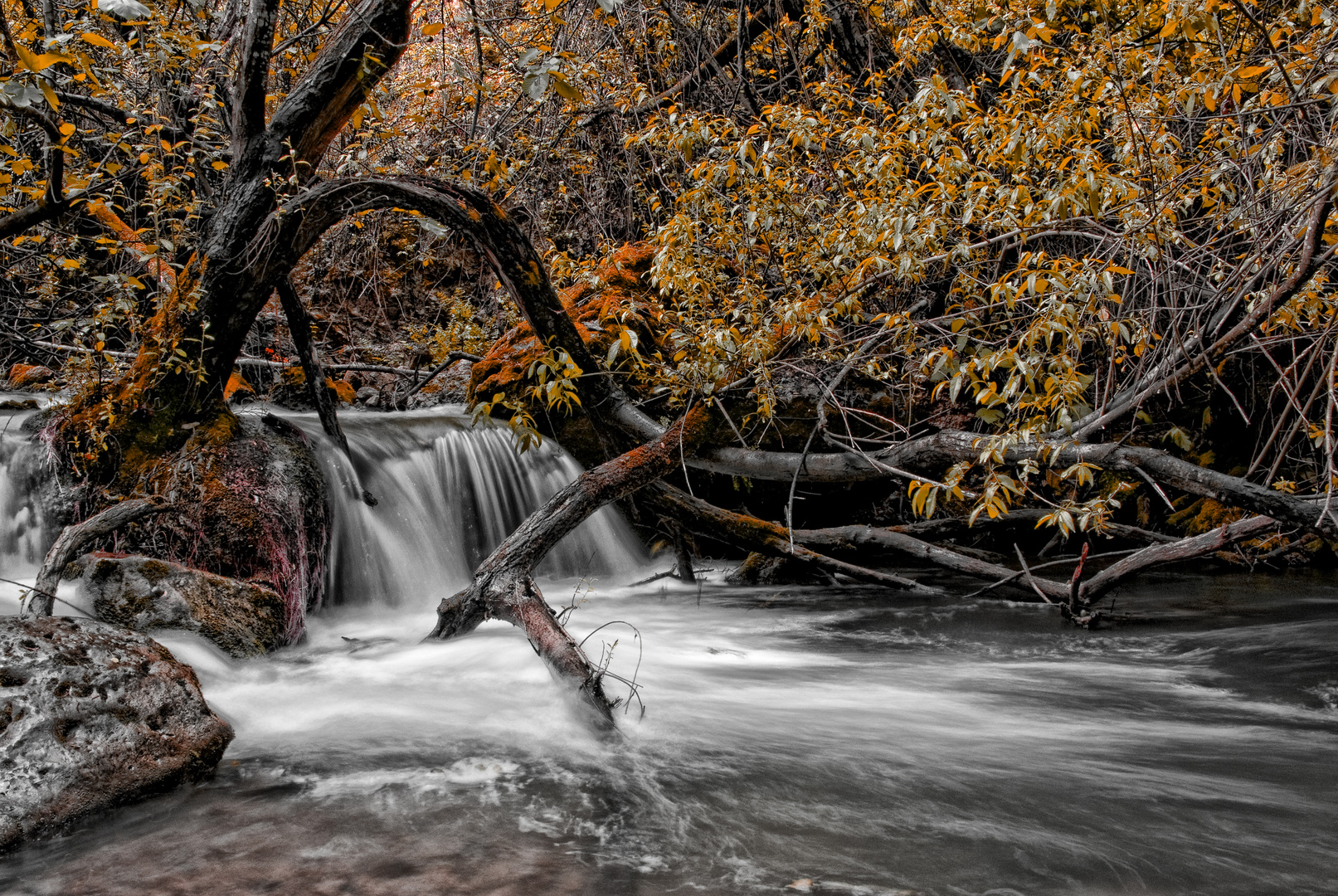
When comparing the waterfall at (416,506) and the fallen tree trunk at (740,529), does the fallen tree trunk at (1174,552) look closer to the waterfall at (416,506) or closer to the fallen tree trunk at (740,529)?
the fallen tree trunk at (740,529)

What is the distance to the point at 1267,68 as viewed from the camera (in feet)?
11.0

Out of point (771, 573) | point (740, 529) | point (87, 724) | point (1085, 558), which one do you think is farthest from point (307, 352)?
point (1085, 558)

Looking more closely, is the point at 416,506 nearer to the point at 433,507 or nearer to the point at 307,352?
the point at 433,507

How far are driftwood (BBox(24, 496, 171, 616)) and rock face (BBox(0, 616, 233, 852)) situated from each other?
1.63 feet

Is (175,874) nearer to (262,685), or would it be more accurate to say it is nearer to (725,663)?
(262,685)

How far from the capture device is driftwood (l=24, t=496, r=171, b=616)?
12.3 ft

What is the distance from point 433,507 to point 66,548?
11.5 feet

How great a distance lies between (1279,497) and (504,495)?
5844 mm

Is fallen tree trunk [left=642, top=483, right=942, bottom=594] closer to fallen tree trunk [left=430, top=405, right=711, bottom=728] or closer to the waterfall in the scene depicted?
fallen tree trunk [left=430, top=405, right=711, bottom=728]

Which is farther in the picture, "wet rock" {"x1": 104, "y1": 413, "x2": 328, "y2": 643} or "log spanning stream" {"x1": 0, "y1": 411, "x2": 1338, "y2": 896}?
"wet rock" {"x1": 104, "y1": 413, "x2": 328, "y2": 643}

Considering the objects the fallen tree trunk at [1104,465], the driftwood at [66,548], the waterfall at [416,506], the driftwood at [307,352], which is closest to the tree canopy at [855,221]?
the fallen tree trunk at [1104,465]

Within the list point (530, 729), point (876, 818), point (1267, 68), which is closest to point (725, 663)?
point (530, 729)

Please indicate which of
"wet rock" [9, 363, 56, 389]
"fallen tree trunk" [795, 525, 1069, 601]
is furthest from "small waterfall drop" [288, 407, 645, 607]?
"wet rock" [9, 363, 56, 389]

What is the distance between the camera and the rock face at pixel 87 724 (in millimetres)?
2727
